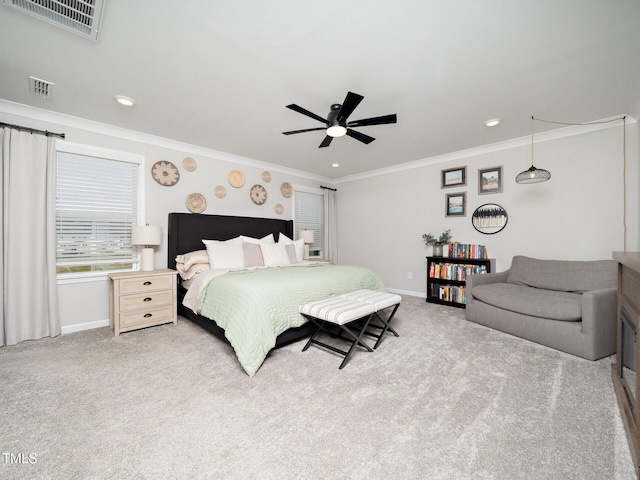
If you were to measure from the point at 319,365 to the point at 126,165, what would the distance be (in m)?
3.50

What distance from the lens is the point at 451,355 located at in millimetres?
2463

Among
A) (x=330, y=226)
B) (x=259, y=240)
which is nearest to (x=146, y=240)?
(x=259, y=240)

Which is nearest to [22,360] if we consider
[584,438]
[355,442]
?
[355,442]

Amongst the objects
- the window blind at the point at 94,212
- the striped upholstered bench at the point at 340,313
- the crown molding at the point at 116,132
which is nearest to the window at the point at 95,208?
the window blind at the point at 94,212

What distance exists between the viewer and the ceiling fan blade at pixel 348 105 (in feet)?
6.66

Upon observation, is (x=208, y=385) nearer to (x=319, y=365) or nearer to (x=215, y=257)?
(x=319, y=365)

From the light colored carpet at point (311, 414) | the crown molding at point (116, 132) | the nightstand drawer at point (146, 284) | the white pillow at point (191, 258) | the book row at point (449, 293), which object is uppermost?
the crown molding at point (116, 132)

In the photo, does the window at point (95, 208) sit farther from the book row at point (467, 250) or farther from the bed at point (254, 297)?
the book row at point (467, 250)

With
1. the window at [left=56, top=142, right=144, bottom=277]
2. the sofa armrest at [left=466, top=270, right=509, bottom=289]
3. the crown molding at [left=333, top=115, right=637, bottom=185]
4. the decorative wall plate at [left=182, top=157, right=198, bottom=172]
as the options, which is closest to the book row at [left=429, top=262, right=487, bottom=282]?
the sofa armrest at [left=466, top=270, right=509, bottom=289]

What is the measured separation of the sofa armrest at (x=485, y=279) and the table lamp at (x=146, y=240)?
4.00 metres

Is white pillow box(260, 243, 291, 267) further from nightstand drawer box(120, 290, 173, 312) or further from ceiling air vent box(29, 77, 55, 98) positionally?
ceiling air vent box(29, 77, 55, 98)

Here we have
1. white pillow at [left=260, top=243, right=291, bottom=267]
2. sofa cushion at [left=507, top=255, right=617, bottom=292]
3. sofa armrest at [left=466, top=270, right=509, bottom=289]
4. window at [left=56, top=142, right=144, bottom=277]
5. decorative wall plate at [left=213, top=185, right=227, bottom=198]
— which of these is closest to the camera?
sofa cushion at [left=507, top=255, right=617, bottom=292]

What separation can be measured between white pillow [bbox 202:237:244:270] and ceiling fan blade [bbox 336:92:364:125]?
2.22 meters

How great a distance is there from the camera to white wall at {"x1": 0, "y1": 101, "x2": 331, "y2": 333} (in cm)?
308
